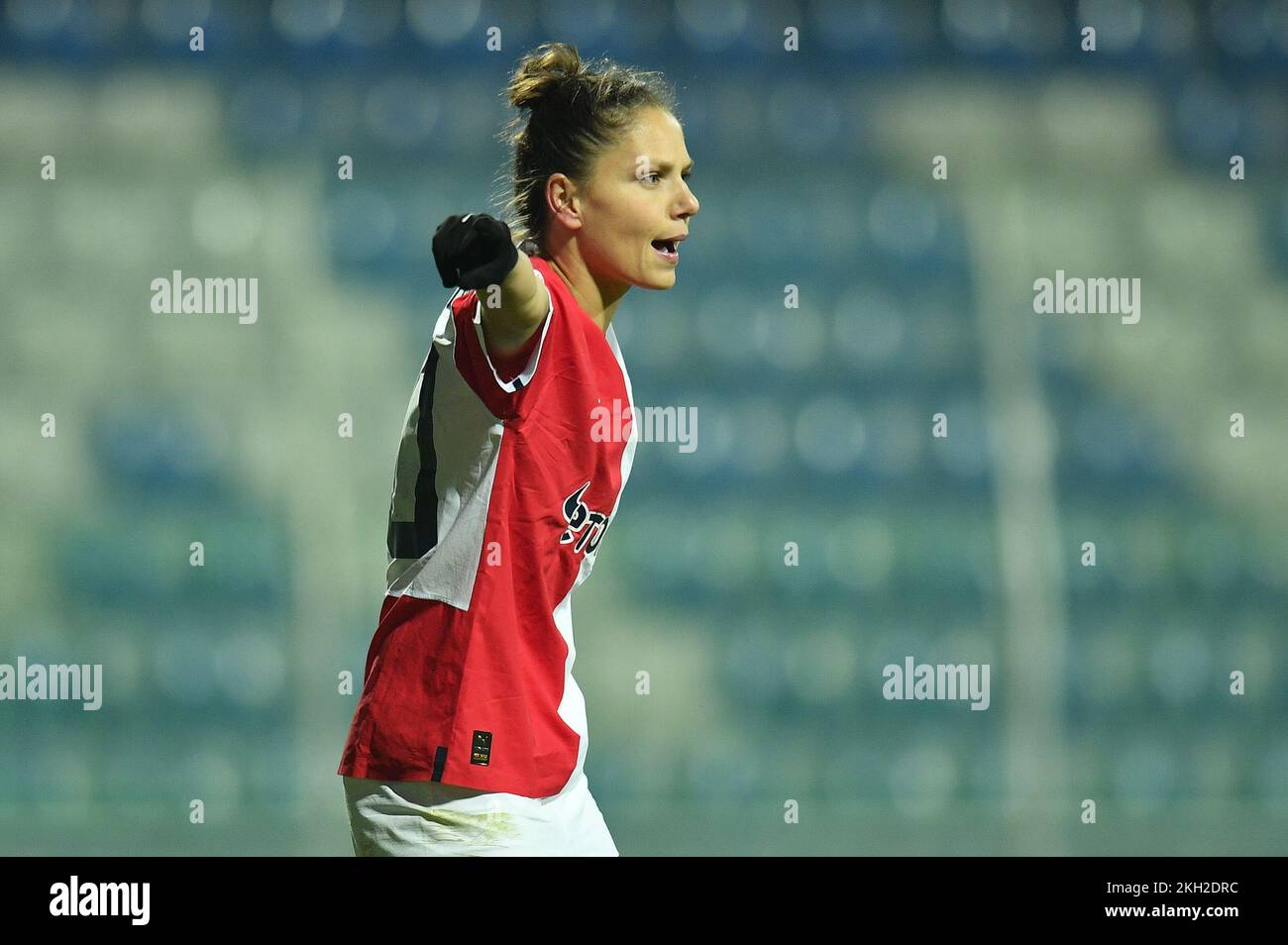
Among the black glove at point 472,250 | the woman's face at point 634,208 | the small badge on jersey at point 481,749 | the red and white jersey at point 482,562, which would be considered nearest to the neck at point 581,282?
the woman's face at point 634,208

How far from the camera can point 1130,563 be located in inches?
157

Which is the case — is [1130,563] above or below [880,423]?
below

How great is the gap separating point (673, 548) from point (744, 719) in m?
0.50

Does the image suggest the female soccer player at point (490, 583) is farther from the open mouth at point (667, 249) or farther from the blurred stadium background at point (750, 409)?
the blurred stadium background at point (750, 409)

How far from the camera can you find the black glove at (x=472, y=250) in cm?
146

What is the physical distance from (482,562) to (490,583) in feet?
0.09

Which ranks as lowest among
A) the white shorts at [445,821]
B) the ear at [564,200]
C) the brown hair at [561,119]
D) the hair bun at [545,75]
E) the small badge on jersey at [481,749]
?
the white shorts at [445,821]

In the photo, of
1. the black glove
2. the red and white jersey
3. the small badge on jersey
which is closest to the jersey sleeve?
the red and white jersey

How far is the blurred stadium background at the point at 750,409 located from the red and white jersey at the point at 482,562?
86.2 inches

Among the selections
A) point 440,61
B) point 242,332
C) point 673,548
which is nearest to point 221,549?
point 242,332

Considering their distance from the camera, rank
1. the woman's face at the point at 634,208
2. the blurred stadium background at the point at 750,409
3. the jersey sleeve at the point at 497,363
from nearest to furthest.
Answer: the jersey sleeve at the point at 497,363
the woman's face at the point at 634,208
the blurred stadium background at the point at 750,409

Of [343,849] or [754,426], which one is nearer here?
[343,849]

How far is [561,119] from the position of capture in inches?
74.3

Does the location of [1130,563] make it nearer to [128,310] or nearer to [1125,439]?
[1125,439]
